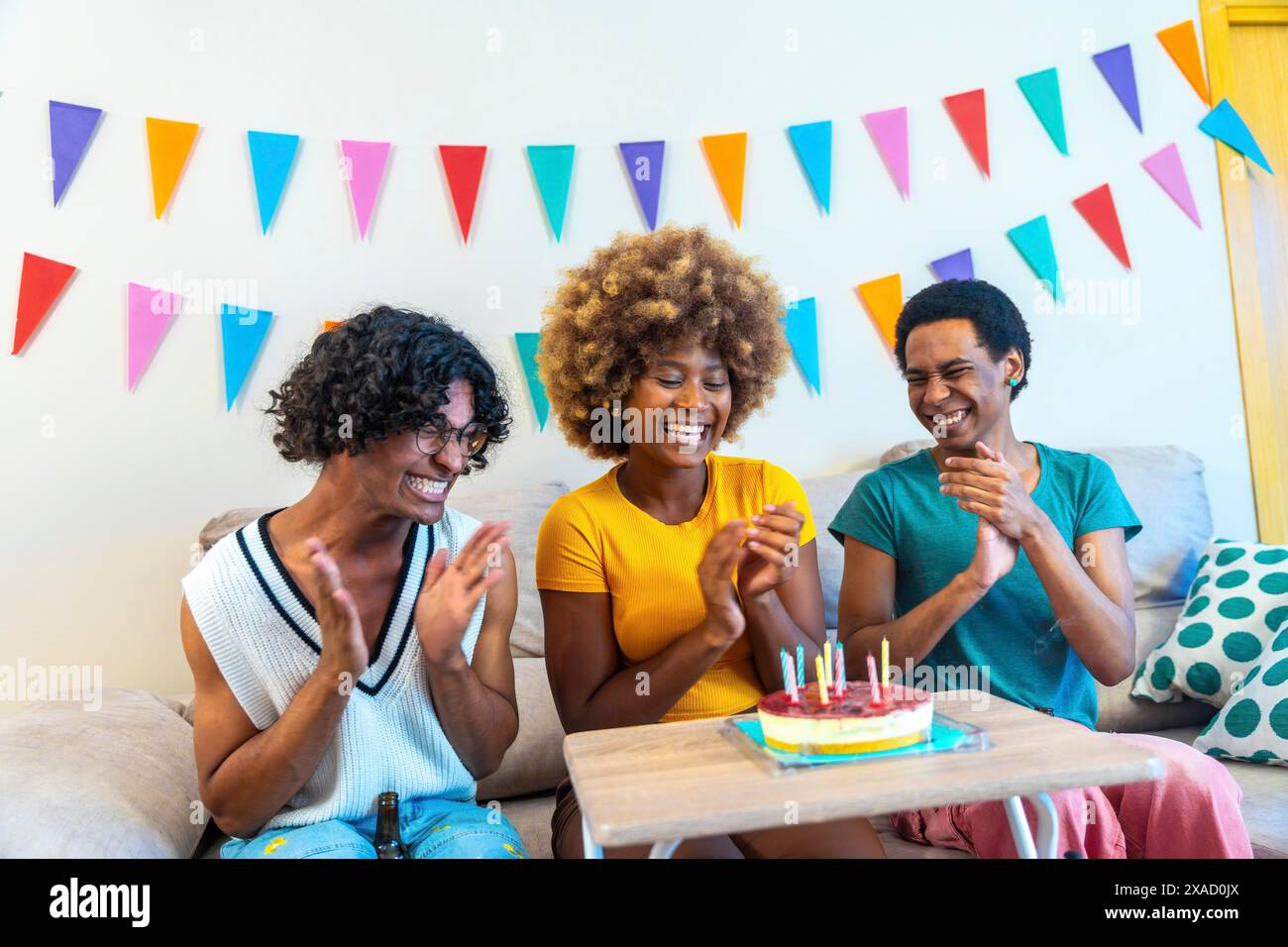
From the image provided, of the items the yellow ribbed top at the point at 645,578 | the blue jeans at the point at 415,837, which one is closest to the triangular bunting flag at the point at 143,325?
the yellow ribbed top at the point at 645,578

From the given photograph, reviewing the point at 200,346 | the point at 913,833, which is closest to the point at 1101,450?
the point at 913,833

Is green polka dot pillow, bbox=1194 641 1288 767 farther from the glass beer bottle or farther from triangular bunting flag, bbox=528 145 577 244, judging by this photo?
triangular bunting flag, bbox=528 145 577 244

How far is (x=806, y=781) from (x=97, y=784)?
121 centimetres

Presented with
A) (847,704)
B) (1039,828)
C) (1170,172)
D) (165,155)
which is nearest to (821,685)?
(847,704)

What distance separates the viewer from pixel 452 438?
1.61 m

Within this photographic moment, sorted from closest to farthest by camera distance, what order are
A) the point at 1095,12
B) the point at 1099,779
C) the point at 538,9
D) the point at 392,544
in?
the point at 1099,779 < the point at 392,544 < the point at 538,9 < the point at 1095,12

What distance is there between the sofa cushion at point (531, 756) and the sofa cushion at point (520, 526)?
0.53 ft

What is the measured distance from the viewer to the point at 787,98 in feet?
10.0

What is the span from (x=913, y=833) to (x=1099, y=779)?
63 centimetres

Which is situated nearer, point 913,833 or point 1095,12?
point 913,833

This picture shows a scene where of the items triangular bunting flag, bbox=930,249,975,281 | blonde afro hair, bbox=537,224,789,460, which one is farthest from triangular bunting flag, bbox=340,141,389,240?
triangular bunting flag, bbox=930,249,975,281

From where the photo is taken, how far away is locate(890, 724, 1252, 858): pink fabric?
60.1 inches

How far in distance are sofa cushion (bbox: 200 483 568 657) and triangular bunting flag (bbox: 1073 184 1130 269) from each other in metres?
1.79

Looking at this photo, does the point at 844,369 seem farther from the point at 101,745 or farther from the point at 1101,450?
the point at 101,745
